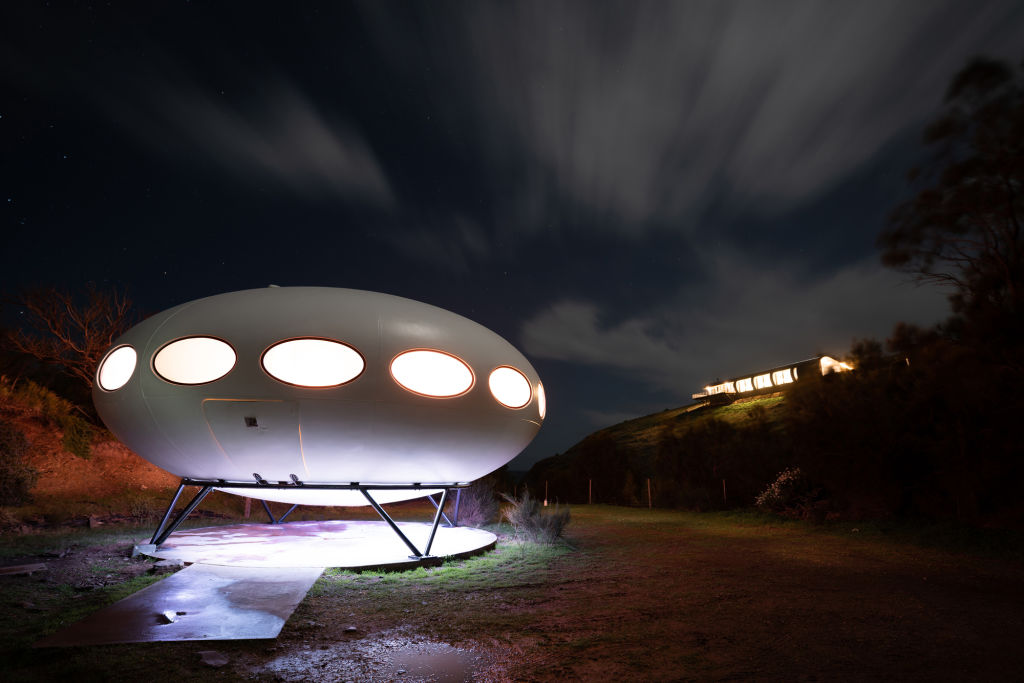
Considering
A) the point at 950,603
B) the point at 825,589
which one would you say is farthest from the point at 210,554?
the point at 950,603

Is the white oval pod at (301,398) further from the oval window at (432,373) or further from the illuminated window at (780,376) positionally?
the illuminated window at (780,376)

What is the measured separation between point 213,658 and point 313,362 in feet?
12.3

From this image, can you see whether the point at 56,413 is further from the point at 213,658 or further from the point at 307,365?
the point at 213,658

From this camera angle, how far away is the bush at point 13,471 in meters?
12.0

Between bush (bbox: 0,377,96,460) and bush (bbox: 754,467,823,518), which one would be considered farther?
bush (bbox: 0,377,96,460)

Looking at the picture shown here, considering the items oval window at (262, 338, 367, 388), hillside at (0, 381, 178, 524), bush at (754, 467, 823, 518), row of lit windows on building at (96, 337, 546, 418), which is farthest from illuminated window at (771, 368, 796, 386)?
oval window at (262, 338, 367, 388)

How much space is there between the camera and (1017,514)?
Result: 10.4m

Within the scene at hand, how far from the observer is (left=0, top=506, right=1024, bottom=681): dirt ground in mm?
3443

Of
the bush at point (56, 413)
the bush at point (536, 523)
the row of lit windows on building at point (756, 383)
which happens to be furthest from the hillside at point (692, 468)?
the bush at point (56, 413)

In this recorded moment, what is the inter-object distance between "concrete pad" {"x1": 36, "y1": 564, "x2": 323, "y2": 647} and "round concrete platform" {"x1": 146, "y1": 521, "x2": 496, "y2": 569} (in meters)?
0.72

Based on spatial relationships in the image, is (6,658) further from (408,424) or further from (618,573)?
(618,573)

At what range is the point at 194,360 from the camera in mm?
6789

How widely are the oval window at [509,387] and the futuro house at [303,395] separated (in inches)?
3.8

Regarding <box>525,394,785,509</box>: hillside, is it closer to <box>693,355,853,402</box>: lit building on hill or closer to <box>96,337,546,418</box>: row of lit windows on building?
<box>693,355,853,402</box>: lit building on hill
